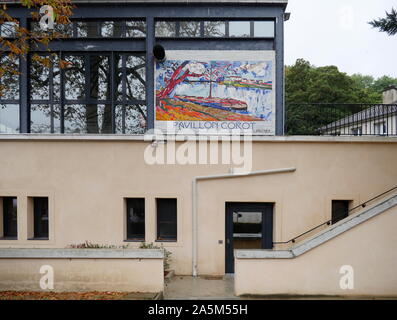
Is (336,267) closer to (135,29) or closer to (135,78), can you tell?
(135,78)

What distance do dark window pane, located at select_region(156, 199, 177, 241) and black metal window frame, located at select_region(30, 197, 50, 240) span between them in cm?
391

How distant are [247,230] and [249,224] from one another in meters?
0.22

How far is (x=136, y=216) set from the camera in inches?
399

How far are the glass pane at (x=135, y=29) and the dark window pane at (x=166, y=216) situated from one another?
5.99 m

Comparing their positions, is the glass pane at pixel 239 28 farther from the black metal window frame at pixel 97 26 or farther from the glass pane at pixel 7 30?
the glass pane at pixel 7 30

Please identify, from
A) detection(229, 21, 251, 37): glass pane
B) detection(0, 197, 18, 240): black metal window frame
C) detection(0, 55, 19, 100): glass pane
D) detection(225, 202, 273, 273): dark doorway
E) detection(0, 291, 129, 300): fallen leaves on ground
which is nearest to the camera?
detection(0, 291, 129, 300): fallen leaves on ground

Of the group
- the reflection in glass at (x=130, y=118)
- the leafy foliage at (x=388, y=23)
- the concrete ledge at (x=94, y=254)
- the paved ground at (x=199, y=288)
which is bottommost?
the paved ground at (x=199, y=288)

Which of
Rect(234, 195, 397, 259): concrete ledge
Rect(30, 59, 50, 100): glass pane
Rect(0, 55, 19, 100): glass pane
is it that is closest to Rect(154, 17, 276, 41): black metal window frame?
Rect(30, 59, 50, 100): glass pane

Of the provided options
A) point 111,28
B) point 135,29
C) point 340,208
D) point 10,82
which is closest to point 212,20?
point 135,29

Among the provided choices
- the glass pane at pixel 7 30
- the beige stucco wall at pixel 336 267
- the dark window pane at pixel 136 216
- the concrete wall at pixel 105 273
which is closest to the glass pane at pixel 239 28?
the dark window pane at pixel 136 216

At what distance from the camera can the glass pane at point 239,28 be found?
10297 mm

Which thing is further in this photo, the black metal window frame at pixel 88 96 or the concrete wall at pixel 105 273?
the black metal window frame at pixel 88 96

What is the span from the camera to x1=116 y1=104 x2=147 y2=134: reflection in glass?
1051cm

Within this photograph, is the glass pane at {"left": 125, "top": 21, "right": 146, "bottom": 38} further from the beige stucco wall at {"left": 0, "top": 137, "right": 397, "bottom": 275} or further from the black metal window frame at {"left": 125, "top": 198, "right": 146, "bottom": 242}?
the black metal window frame at {"left": 125, "top": 198, "right": 146, "bottom": 242}
